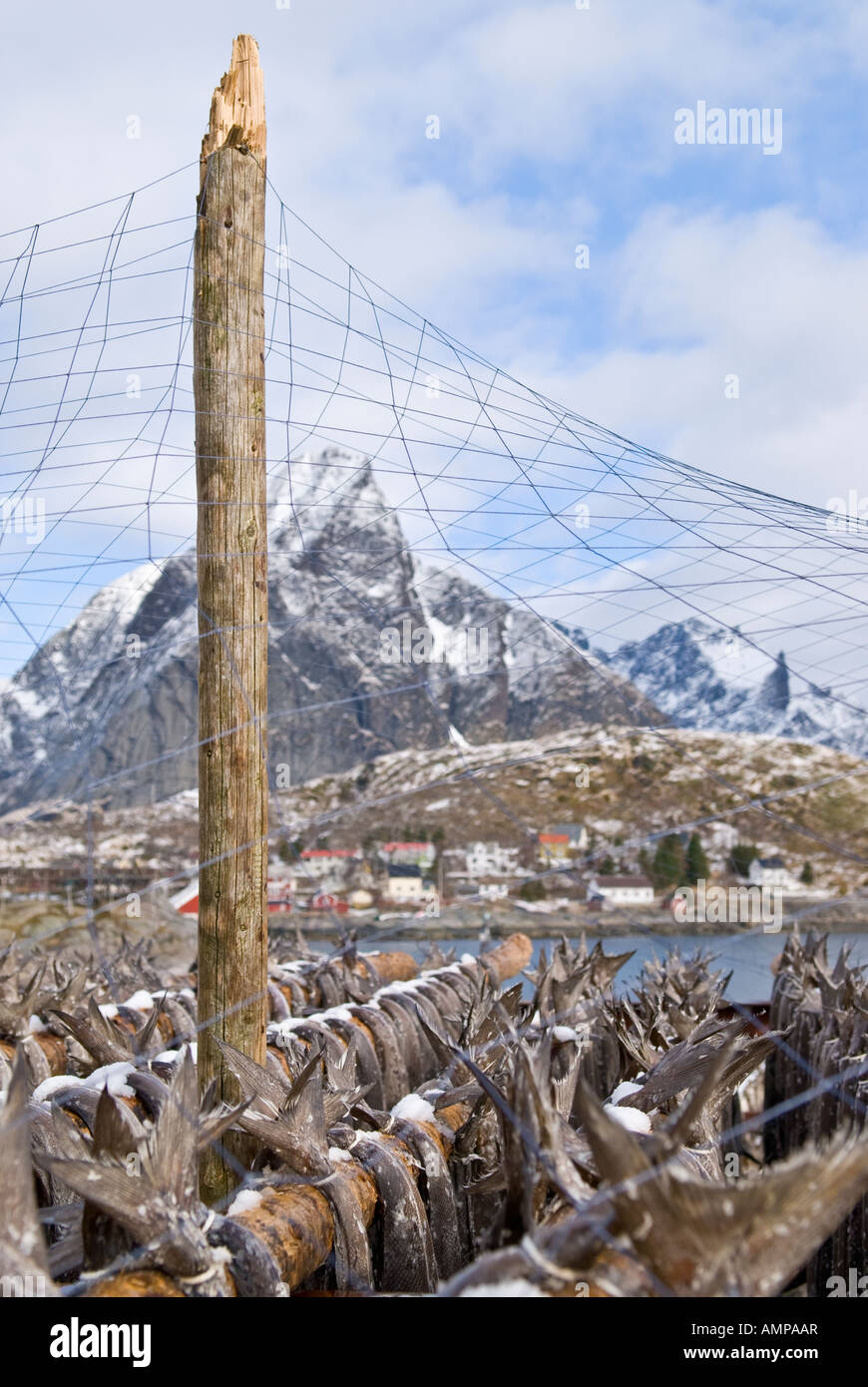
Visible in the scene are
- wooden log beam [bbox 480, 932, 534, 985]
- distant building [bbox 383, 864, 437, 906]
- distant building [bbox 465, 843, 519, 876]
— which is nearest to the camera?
distant building [bbox 465, 843, 519, 876]

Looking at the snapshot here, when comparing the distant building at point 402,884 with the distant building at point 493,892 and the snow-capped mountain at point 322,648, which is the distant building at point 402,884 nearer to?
the snow-capped mountain at point 322,648

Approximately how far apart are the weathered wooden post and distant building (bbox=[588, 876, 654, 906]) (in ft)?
3.99

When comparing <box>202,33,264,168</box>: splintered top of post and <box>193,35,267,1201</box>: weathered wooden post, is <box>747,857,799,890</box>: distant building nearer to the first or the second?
<box>193,35,267,1201</box>: weathered wooden post

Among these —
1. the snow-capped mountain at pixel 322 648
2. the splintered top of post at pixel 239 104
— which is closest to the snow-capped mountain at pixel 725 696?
the snow-capped mountain at pixel 322 648

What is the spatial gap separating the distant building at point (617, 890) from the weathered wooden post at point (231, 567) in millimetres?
1217

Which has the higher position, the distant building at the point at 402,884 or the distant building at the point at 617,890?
the distant building at the point at 617,890

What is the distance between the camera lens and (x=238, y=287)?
356 centimetres

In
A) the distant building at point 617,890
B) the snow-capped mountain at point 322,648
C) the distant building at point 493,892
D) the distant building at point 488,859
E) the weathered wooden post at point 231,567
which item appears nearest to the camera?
the distant building at point 617,890

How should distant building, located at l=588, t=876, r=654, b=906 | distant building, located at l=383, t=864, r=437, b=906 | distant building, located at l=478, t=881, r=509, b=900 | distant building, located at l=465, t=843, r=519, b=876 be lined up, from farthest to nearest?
1. distant building, located at l=383, t=864, r=437, b=906
2. distant building, located at l=465, t=843, r=519, b=876
3. distant building, located at l=478, t=881, r=509, b=900
4. distant building, located at l=588, t=876, r=654, b=906

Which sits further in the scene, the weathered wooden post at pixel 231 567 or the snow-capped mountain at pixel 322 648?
the snow-capped mountain at pixel 322 648

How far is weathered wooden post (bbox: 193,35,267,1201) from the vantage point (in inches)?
135

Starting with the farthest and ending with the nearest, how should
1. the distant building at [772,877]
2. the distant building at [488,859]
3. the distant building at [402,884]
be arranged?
the distant building at [402,884] → the distant building at [488,859] → the distant building at [772,877]

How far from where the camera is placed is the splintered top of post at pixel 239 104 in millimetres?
3578

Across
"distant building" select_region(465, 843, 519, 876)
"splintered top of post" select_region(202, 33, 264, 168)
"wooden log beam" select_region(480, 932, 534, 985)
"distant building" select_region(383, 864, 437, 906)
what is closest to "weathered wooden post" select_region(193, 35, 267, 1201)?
"splintered top of post" select_region(202, 33, 264, 168)
